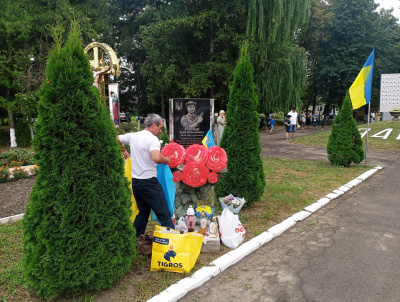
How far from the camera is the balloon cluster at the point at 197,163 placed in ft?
13.3

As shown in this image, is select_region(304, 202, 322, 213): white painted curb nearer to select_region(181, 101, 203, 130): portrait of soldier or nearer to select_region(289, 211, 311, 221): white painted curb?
select_region(289, 211, 311, 221): white painted curb

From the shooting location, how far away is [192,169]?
4145mm

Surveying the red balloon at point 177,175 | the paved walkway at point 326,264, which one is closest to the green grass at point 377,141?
the paved walkway at point 326,264

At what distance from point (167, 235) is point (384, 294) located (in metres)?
2.41

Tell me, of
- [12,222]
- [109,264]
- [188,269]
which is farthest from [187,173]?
[12,222]

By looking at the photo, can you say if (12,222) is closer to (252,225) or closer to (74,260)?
(74,260)

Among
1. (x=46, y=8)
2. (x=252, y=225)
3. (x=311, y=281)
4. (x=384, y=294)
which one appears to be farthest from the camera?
(x=46, y=8)

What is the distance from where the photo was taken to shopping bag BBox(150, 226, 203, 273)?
344 centimetres

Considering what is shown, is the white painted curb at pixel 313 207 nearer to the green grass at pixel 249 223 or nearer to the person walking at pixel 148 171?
the green grass at pixel 249 223

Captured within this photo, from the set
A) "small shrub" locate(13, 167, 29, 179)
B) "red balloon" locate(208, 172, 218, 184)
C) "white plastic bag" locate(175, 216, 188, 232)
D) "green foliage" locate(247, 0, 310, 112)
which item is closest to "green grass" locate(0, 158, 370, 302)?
"white plastic bag" locate(175, 216, 188, 232)

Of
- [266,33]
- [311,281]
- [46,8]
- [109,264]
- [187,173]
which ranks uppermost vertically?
[46,8]

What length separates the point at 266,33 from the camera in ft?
67.2

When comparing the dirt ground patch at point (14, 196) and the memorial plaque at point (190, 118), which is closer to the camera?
the dirt ground patch at point (14, 196)

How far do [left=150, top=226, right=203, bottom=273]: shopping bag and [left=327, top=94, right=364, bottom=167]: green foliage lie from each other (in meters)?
8.16
